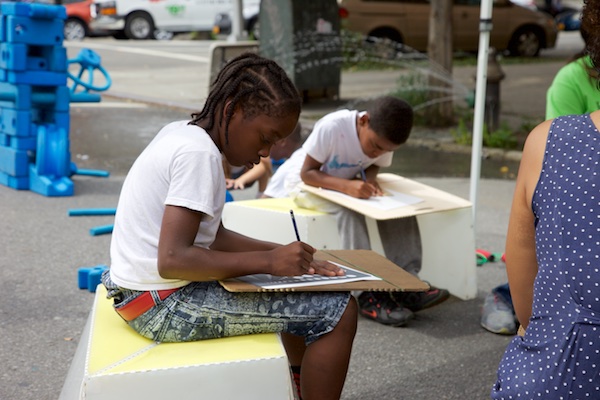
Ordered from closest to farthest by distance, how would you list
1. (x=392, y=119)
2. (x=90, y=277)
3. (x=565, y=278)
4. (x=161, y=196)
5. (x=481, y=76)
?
(x=565, y=278)
(x=161, y=196)
(x=392, y=119)
(x=90, y=277)
(x=481, y=76)

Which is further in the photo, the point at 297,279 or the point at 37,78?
the point at 37,78

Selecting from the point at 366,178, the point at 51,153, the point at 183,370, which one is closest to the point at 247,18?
the point at 51,153

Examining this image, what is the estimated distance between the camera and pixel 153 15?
21781 mm

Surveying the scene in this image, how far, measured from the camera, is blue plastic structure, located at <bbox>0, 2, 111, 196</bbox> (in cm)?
623

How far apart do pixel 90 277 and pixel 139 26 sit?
18375 mm

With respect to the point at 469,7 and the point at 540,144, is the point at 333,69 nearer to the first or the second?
the point at 469,7

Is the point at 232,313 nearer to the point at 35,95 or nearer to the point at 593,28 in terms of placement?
the point at 593,28

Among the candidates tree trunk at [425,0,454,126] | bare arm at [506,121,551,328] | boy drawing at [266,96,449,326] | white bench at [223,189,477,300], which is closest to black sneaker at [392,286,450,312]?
boy drawing at [266,96,449,326]

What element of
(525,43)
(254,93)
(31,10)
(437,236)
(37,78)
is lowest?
(437,236)

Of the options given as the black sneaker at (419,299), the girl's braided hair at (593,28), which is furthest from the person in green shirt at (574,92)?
the girl's braided hair at (593,28)

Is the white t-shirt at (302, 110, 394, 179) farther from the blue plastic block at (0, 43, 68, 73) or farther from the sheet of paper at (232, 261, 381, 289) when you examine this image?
the blue plastic block at (0, 43, 68, 73)

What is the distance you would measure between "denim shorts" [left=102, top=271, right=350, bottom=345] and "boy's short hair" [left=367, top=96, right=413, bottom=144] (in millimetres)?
1543

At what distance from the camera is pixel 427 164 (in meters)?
8.45

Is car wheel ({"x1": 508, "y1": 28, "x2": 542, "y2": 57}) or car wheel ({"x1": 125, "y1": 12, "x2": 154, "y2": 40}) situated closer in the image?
car wheel ({"x1": 508, "y1": 28, "x2": 542, "y2": 57})
